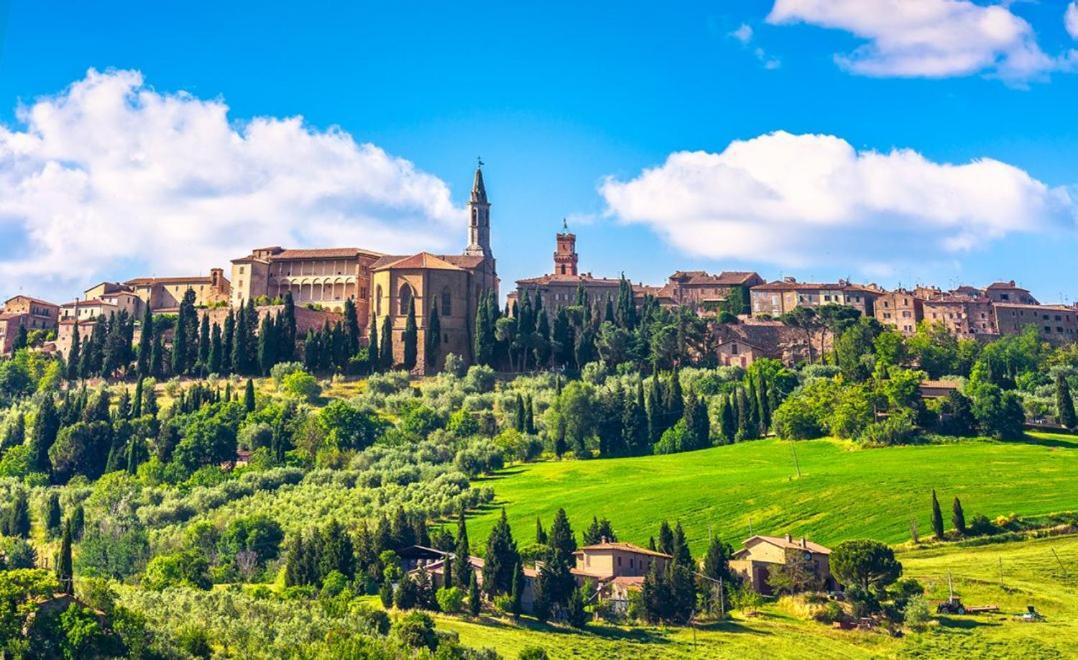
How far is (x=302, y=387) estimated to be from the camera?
89875 millimetres

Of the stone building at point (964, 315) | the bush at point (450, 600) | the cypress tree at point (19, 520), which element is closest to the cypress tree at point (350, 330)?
the cypress tree at point (19, 520)

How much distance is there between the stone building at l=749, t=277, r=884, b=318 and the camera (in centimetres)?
12100

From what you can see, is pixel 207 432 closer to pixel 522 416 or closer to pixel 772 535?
pixel 522 416

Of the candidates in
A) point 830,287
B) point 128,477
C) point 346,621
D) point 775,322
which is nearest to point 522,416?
point 128,477

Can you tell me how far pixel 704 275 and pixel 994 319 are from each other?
90.1 feet

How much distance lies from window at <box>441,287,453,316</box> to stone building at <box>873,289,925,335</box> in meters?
40.3

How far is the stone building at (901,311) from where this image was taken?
118438mm

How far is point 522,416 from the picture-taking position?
84812mm

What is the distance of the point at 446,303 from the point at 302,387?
18.2 m

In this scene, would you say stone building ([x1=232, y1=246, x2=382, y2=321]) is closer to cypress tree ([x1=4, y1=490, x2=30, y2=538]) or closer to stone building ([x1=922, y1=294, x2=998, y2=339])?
cypress tree ([x1=4, y1=490, x2=30, y2=538])

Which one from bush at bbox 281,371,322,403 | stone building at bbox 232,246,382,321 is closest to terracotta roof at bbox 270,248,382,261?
stone building at bbox 232,246,382,321

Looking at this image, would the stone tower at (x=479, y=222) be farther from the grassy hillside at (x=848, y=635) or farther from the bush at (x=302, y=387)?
the grassy hillside at (x=848, y=635)

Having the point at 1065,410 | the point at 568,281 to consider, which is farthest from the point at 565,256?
the point at 1065,410

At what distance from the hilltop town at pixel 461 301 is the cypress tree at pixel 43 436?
16106 mm
